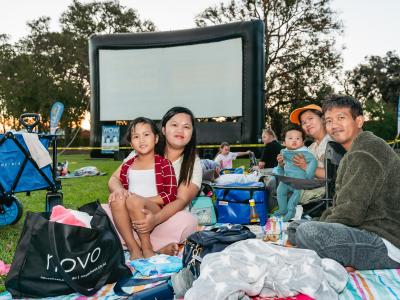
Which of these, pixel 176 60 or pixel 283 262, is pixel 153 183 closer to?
pixel 283 262

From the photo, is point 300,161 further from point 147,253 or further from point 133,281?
point 133,281

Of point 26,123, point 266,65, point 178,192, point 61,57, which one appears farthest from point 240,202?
point 61,57

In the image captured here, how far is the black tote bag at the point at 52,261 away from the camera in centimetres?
206

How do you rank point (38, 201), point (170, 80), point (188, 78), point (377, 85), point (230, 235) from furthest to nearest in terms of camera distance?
point (377, 85) < point (170, 80) < point (188, 78) < point (38, 201) < point (230, 235)

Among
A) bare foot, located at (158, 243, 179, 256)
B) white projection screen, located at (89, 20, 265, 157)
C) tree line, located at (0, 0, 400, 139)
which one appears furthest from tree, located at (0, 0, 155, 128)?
bare foot, located at (158, 243, 179, 256)

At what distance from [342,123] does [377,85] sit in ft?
97.3

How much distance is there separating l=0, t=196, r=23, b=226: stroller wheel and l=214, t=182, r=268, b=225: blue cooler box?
6.16ft

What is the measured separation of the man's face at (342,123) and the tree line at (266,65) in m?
20.0

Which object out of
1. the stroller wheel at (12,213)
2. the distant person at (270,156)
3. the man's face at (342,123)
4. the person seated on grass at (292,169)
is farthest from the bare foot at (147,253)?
the distant person at (270,156)

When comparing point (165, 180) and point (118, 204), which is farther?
point (165, 180)

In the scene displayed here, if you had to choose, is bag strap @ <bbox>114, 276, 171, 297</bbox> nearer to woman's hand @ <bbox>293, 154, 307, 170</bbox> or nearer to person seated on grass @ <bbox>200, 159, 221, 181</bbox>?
woman's hand @ <bbox>293, 154, 307, 170</bbox>

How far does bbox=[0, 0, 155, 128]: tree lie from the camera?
26.9 metres

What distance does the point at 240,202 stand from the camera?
4.06 m

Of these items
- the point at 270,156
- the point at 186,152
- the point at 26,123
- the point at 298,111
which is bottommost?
the point at 270,156
